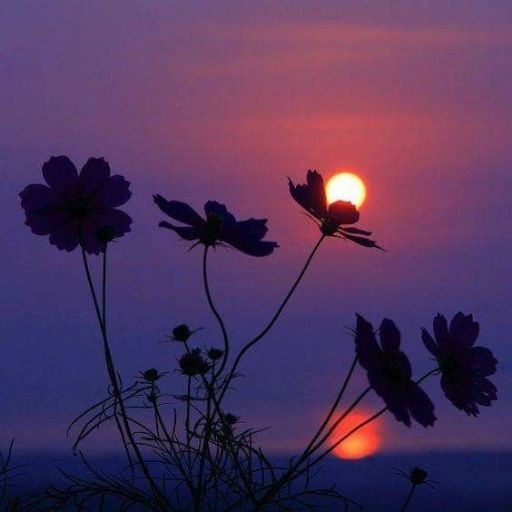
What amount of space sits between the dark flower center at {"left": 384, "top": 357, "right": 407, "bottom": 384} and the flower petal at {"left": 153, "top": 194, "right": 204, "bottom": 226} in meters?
0.43

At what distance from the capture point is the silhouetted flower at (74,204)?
165 cm

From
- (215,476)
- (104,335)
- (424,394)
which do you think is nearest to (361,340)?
(424,394)

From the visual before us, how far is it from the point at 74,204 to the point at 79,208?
2 centimetres

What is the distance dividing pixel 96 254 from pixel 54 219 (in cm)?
10

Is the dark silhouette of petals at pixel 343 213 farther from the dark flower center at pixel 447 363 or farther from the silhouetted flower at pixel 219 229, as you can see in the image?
the dark flower center at pixel 447 363

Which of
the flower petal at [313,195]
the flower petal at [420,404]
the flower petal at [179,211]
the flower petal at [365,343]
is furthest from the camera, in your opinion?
the flower petal at [313,195]

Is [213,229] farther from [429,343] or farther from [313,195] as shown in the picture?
[429,343]


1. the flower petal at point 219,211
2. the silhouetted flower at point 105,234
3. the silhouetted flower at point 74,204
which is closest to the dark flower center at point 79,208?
the silhouetted flower at point 74,204

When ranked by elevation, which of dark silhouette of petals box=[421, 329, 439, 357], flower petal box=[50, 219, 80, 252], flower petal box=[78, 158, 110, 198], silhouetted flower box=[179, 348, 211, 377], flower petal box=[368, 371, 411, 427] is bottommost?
flower petal box=[368, 371, 411, 427]

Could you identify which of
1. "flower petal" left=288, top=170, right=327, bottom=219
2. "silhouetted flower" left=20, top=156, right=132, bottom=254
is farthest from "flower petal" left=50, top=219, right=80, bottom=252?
"flower petal" left=288, top=170, right=327, bottom=219

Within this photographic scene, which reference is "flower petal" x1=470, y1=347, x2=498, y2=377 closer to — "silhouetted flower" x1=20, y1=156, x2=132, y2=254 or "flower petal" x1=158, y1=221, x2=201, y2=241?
"flower petal" x1=158, y1=221, x2=201, y2=241

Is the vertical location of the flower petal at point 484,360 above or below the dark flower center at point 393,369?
above

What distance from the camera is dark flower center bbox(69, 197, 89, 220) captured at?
1.64 m

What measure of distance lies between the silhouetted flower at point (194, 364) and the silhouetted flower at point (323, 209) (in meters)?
0.38
